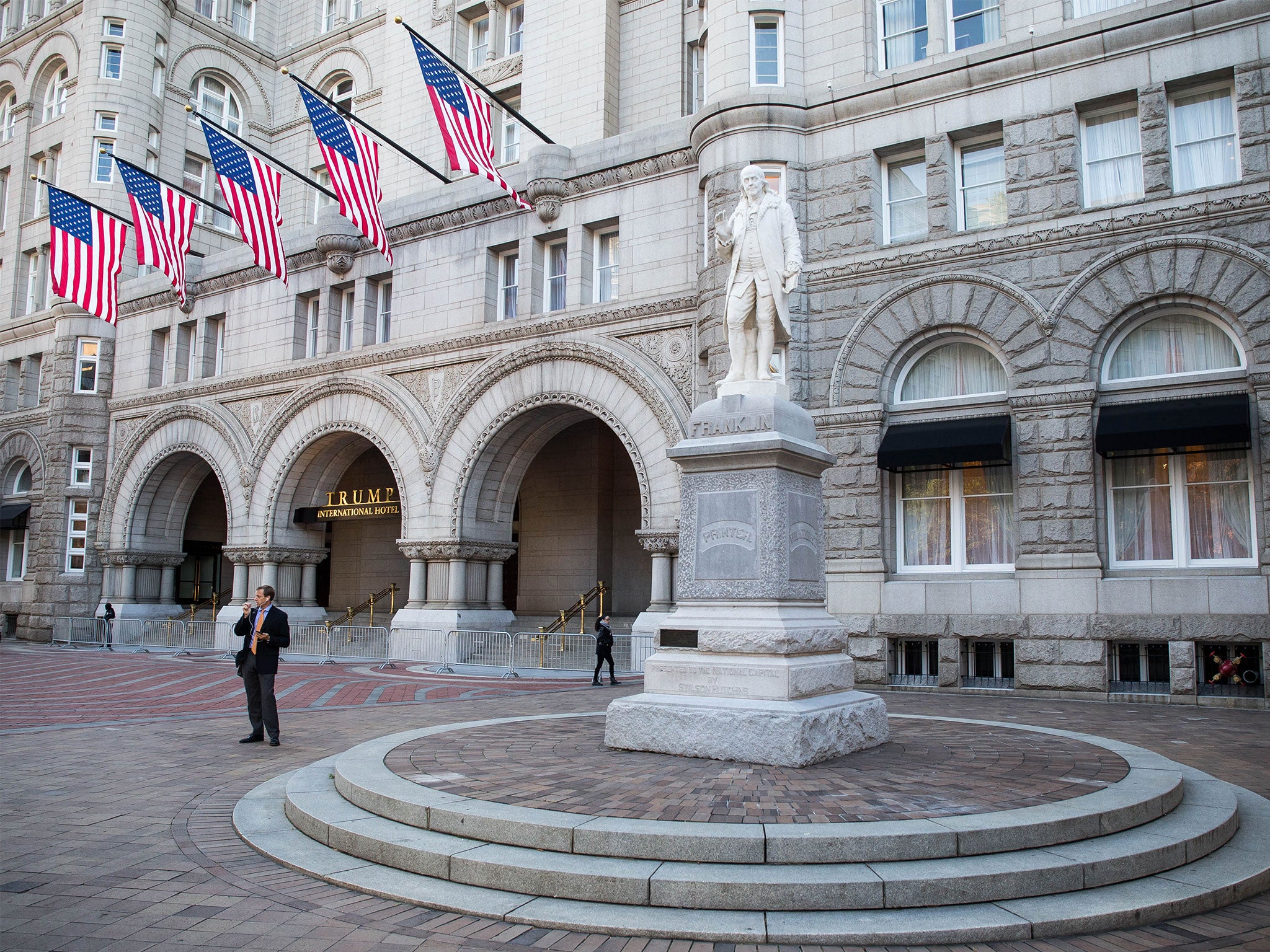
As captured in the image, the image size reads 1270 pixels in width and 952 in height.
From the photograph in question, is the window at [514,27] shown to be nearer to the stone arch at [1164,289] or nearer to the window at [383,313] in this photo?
the window at [383,313]

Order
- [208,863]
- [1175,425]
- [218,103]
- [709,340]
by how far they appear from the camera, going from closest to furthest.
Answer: [208,863]
[1175,425]
[709,340]
[218,103]

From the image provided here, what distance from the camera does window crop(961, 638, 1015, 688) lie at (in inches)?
674

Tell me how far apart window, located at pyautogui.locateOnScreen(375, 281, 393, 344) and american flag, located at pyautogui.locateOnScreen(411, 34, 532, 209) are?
814cm

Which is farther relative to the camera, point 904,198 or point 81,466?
point 81,466

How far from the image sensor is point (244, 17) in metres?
41.3

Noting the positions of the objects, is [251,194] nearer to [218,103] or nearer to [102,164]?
[102,164]

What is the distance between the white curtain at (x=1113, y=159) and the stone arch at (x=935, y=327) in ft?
7.56

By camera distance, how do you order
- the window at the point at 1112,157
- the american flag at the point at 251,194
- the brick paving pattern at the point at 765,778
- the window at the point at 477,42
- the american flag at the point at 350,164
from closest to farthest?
Answer: the brick paving pattern at the point at 765,778 < the window at the point at 1112,157 < the american flag at the point at 350,164 < the american flag at the point at 251,194 < the window at the point at 477,42

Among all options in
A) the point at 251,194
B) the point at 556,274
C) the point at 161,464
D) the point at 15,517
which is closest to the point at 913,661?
the point at 556,274

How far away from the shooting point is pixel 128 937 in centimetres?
511

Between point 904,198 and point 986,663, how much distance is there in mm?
9161

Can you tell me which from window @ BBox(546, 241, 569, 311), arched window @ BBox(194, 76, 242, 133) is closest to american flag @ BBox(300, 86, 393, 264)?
window @ BBox(546, 241, 569, 311)

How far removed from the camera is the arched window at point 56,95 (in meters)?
37.8

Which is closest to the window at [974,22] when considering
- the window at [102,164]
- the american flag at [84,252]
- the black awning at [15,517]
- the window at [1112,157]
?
the window at [1112,157]
